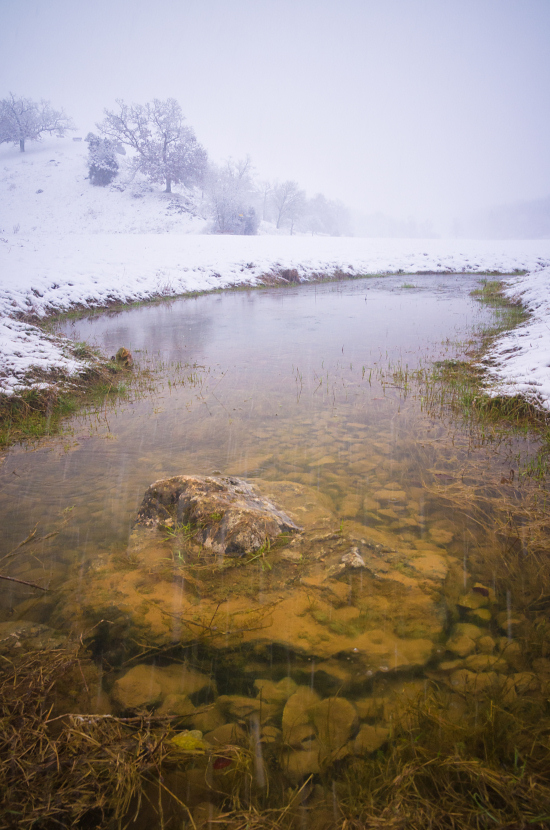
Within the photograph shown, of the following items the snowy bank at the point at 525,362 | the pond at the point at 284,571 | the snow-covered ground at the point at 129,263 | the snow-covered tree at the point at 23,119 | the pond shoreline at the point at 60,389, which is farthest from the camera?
the snow-covered tree at the point at 23,119

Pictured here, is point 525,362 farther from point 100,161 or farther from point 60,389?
point 100,161

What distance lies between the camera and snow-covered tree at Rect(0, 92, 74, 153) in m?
66.1

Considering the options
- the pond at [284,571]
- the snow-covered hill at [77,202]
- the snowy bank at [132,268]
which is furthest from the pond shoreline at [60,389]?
the snow-covered hill at [77,202]

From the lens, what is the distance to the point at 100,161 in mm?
56344

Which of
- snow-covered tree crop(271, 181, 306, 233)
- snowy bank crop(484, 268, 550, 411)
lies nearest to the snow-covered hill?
snow-covered tree crop(271, 181, 306, 233)

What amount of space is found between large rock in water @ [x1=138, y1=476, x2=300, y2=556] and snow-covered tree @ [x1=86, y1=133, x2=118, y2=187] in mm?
67482

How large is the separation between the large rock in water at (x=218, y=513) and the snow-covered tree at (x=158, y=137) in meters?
66.9

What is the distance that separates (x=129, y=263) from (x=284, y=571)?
21.5 metres

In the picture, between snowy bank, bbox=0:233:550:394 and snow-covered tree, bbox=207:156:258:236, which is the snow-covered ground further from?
snow-covered tree, bbox=207:156:258:236

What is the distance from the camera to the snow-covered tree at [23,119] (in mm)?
66062

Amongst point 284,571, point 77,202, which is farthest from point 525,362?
point 77,202

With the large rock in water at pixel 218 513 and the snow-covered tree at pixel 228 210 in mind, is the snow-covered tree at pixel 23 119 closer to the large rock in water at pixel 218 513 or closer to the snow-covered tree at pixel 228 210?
the snow-covered tree at pixel 228 210

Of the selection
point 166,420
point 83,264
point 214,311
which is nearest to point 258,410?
point 166,420

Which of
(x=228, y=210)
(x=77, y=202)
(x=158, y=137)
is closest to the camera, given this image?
(x=77, y=202)
